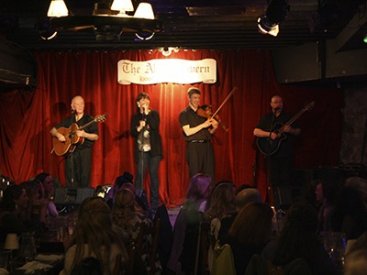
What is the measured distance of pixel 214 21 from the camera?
10672 millimetres

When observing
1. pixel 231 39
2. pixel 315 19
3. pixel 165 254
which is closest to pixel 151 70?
pixel 231 39

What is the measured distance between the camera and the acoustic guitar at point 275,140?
38.1 ft

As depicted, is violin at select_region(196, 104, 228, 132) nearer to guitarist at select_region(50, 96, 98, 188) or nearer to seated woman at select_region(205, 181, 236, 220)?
guitarist at select_region(50, 96, 98, 188)

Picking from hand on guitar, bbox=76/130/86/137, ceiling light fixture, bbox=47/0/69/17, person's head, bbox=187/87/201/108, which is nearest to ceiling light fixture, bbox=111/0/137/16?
ceiling light fixture, bbox=47/0/69/17

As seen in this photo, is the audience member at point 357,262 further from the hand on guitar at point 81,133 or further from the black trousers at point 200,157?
the hand on guitar at point 81,133

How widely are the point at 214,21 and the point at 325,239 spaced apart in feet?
19.1

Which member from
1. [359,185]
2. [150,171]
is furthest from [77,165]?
[359,185]

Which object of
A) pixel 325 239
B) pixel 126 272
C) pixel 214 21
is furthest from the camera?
pixel 214 21

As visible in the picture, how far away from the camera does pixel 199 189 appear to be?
6930 mm

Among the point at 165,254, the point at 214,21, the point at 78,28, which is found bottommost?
the point at 165,254

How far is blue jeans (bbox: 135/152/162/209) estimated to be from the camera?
39.3 ft

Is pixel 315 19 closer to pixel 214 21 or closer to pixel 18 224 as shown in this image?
pixel 214 21

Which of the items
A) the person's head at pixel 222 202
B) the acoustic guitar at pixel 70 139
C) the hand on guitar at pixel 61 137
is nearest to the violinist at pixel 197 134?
the acoustic guitar at pixel 70 139

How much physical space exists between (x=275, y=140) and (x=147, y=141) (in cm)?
209
